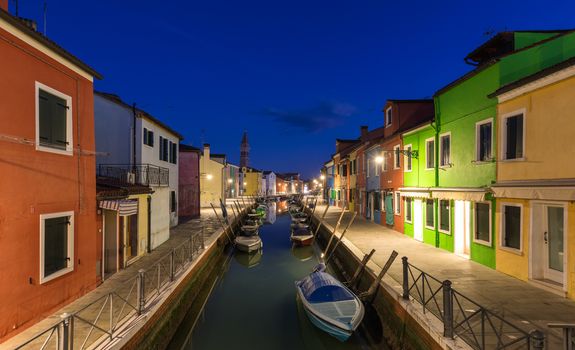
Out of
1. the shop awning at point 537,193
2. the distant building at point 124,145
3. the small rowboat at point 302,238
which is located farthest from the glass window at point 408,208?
the distant building at point 124,145

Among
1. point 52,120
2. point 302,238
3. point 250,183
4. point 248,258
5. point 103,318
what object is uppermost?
point 52,120

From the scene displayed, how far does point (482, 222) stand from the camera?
42.8ft

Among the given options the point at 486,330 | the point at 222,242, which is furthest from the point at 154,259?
the point at 486,330

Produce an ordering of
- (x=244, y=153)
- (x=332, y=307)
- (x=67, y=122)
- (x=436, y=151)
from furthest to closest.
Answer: (x=244, y=153) < (x=436, y=151) < (x=332, y=307) < (x=67, y=122)

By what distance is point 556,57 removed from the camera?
10.7 metres

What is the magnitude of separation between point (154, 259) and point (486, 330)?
12.9 metres

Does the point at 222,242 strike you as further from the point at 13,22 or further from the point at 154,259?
the point at 13,22

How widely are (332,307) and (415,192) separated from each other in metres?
10.2

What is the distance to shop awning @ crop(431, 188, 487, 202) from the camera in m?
12.3

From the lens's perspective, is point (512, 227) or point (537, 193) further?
point (512, 227)

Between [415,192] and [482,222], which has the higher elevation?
[415,192]

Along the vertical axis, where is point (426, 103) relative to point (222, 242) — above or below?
above

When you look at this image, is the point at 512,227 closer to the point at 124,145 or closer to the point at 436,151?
the point at 436,151

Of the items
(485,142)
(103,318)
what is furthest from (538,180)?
(103,318)
